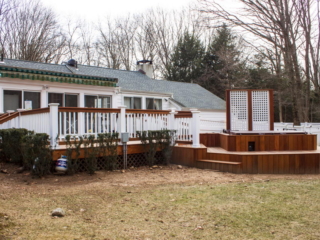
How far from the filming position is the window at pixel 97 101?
1105 cm

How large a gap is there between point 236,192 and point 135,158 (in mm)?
3228

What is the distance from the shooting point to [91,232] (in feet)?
9.99

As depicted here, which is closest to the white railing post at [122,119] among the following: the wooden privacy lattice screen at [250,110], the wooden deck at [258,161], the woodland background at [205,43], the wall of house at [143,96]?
the wooden deck at [258,161]

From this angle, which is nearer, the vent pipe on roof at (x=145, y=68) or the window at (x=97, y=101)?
the window at (x=97, y=101)

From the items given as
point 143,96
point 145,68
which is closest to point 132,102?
point 143,96

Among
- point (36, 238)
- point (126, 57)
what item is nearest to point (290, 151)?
point (36, 238)

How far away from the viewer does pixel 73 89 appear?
10.5 metres

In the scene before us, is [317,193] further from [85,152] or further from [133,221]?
[85,152]

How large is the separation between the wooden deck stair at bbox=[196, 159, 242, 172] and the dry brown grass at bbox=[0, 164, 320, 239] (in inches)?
39.2

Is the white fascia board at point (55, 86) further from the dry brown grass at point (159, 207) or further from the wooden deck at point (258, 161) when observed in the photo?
the wooden deck at point (258, 161)

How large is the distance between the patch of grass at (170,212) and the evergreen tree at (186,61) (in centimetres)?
2309

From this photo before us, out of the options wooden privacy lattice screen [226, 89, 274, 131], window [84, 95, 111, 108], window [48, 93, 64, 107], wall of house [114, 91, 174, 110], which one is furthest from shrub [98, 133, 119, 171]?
wall of house [114, 91, 174, 110]

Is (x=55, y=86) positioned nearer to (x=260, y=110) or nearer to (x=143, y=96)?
(x=143, y=96)

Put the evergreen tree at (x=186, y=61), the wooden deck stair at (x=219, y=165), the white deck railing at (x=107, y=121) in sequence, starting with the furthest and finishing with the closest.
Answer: the evergreen tree at (x=186, y=61) < the wooden deck stair at (x=219, y=165) < the white deck railing at (x=107, y=121)
